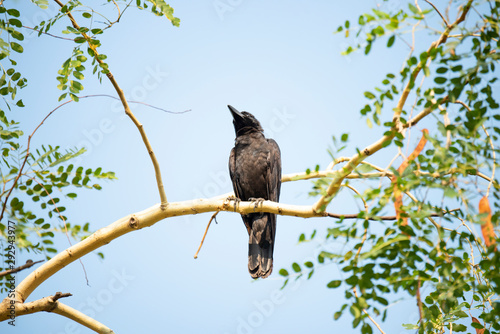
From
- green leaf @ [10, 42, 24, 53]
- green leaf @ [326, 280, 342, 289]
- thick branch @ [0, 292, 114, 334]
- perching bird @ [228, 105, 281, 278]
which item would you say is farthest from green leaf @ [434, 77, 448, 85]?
perching bird @ [228, 105, 281, 278]

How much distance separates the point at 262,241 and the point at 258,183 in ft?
2.30

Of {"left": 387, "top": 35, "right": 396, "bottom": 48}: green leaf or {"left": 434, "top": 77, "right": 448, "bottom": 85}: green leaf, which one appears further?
{"left": 387, "top": 35, "right": 396, "bottom": 48}: green leaf

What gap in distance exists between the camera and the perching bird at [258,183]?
5293 mm

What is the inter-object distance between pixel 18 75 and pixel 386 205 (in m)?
2.81

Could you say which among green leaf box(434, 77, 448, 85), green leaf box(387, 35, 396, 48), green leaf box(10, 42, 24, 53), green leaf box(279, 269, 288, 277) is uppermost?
green leaf box(10, 42, 24, 53)

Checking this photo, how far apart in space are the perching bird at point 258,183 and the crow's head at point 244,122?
0.41ft

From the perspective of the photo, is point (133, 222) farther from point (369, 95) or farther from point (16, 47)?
point (369, 95)

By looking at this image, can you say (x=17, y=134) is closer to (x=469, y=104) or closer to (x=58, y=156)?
(x=58, y=156)

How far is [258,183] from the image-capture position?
18.0 feet

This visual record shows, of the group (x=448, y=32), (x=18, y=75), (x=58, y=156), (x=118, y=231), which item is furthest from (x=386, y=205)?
(x=18, y=75)

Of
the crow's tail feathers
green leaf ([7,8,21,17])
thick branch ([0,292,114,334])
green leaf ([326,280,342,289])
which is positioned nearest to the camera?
green leaf ([326,280,342,289])

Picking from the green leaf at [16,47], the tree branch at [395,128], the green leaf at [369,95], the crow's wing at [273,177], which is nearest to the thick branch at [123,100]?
the green leaf at [16,47]

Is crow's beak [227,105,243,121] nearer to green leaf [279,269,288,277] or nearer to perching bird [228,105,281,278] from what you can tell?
perching bird [228,105,281,278]

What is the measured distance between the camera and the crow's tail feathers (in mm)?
5273
